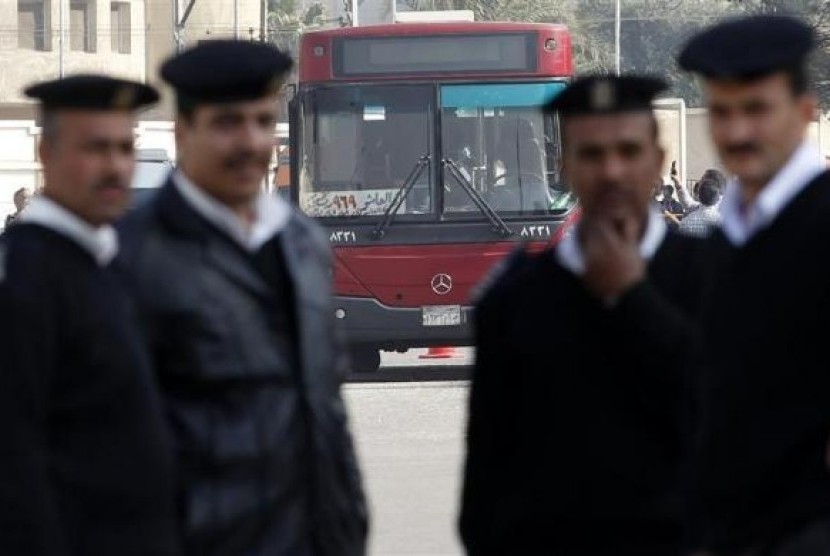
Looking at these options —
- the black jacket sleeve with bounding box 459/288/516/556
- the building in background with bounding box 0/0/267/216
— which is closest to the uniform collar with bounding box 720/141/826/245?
the black jacket sleeve with bounding box 459/288/516/556

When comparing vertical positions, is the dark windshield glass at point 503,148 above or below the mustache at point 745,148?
below

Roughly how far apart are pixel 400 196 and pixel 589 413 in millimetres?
14202

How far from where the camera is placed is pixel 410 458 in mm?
13727

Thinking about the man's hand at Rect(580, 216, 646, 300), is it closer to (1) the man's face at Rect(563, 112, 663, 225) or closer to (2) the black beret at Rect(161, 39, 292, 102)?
(1) the man's face at Rect(563, 112, 663, 225)

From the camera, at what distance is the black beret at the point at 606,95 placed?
15.9 feet

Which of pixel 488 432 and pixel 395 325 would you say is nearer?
pixel 488 432

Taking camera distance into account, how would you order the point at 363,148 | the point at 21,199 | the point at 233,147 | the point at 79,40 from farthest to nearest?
1. the point at 79,40
2. the point at 21,199
3. the point at 363,148
4. the point at 233,147

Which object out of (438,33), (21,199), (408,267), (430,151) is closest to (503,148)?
(430,151)

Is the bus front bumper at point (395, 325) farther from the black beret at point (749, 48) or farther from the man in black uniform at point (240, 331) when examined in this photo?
the black beret at point (749, 48)

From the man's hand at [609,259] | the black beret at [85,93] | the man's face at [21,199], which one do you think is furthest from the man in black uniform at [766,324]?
the man's face at [21,199]

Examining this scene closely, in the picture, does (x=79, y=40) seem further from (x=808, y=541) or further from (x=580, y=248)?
(x=808, y=541)

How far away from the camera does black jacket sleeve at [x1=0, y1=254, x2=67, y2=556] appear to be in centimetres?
442

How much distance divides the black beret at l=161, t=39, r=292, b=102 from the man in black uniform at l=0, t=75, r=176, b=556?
224 millimetres

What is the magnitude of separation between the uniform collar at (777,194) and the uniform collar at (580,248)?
32cm
